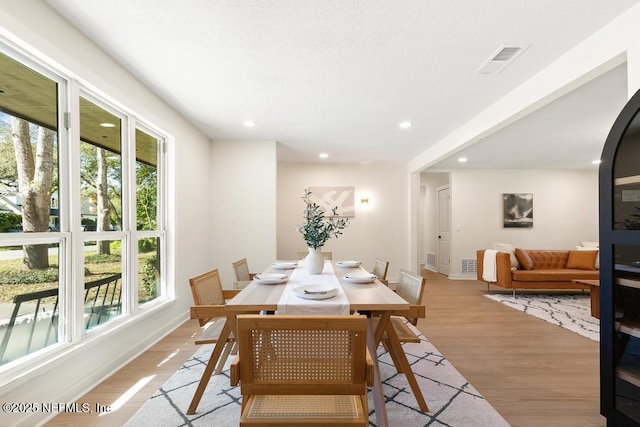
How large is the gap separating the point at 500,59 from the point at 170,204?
3.54 metres

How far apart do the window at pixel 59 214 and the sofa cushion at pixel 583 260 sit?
6.86 metres

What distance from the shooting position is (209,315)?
1.94 meters

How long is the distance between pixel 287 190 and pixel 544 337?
4847mm

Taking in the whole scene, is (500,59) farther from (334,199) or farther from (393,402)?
(334,199)

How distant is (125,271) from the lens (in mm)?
2918

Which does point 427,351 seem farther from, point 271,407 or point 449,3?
point 449,3

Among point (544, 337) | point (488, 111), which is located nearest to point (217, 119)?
point (488, 111)

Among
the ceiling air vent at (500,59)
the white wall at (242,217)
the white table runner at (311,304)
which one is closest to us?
the white table runner at (311,304)

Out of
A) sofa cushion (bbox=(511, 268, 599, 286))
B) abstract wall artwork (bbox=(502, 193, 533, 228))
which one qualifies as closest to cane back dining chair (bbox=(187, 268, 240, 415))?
sofa cushion (bbox=(511, 268, 599, 286))

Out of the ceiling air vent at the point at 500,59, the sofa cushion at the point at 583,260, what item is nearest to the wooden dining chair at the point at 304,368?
the ceiling air vent at the point at 500,59

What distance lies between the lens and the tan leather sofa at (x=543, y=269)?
5.26 m

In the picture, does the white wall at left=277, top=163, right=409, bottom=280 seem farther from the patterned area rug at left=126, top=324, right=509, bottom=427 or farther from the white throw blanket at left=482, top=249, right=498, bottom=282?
the patterned area rug at left=126, top=324, right=509, bottom=427

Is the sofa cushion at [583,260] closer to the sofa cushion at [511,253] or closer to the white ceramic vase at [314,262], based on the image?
the sofa cushion at [511,253]

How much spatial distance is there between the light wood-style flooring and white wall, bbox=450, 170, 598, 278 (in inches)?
124
